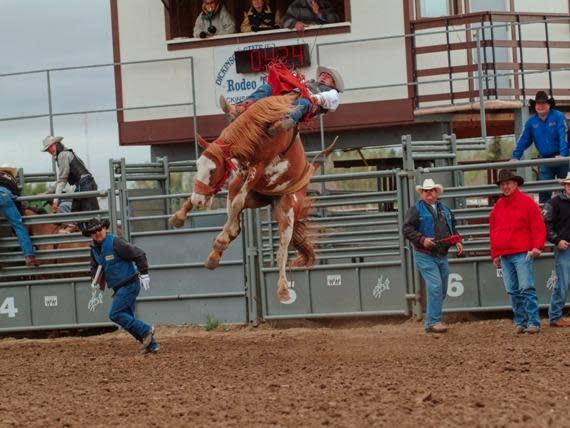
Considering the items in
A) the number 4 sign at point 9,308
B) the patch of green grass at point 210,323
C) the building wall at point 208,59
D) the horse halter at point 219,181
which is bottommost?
the patch of green grass at point 210,323

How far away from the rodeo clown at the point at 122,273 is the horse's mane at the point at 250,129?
311 cm

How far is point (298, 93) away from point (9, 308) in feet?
24.7

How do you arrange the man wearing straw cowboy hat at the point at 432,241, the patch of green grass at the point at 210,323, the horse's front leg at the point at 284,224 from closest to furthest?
the horse's front leg at the point at 284,224 → the man wearing straw cowboy hat at the point at 432,241 → the patch of green grass at the point at 210,323

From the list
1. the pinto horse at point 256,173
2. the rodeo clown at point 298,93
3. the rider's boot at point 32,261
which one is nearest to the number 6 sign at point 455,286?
the pinto horse at point 256,173

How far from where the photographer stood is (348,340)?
14.8 metres

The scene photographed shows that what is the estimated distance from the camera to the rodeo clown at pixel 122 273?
46.2ft

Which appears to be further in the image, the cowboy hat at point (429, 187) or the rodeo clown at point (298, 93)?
the cowboy hat at point (429, 187)

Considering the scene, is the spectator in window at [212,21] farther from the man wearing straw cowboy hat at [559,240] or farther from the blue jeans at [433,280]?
the man wearing straw cowboy hat at [559,240]

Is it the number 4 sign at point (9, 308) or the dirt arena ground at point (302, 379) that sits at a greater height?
the number 4 sign at point (9, 308)

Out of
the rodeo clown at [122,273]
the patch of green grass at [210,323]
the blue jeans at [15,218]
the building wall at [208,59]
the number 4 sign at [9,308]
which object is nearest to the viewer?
the rodeo clown at [122,273]

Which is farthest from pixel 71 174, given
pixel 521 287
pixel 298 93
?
pixel 521 287

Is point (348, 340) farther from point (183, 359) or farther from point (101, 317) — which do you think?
point (101, 317)

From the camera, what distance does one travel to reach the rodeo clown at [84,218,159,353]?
46.2 ft

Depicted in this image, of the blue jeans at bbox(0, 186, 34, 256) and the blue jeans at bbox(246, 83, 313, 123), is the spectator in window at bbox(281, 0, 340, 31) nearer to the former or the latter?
the blue jeans at bbox(0, 186, 34, 256)
